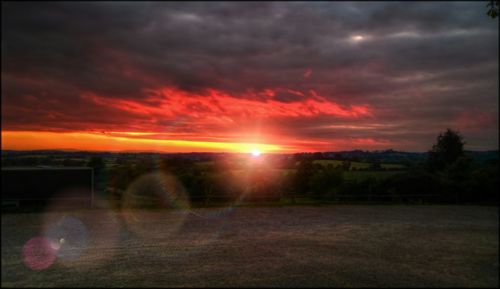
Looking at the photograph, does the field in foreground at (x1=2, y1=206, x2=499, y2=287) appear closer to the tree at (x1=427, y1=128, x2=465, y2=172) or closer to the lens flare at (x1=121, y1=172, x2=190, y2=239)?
the lens flare at (x1=121, y1=172, x2=190, y2=239)

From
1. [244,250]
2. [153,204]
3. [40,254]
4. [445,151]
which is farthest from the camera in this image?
[445,151]

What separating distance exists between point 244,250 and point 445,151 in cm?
2907

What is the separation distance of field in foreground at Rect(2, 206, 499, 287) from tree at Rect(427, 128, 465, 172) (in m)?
15.6

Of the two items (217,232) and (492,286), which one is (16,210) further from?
(492,286)

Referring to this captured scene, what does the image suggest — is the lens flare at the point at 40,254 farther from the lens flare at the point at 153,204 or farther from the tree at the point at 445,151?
the tree at the point at 445,151

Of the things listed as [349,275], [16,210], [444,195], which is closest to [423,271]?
→ [349,275]

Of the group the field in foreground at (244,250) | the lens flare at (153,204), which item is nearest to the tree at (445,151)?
the field in foreground at (244,250)

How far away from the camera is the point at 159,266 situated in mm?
4719

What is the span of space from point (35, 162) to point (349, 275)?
259 inches

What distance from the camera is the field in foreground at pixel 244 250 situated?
484 cm

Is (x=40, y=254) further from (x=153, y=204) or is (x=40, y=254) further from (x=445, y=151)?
(x=445, y=151)

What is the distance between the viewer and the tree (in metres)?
30.3

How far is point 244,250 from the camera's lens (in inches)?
323

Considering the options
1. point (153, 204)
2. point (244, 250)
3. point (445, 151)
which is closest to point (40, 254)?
point (153, 204)
